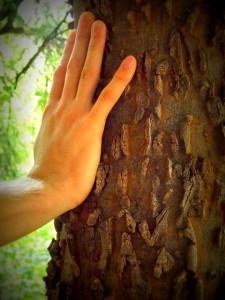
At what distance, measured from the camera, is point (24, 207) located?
0.74 meters

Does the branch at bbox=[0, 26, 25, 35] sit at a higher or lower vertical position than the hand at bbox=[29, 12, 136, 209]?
higher

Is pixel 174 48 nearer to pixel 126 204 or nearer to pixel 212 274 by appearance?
pixel 126 204

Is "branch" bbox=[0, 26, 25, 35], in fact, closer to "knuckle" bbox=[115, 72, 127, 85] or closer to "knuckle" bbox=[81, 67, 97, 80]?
"knuckle" bbox=[81, 67, 97, 80]

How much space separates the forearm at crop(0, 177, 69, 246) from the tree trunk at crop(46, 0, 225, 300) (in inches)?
6.5

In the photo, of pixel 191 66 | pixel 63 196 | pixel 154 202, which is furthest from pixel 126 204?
pixel 191 66

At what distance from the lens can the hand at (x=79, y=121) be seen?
78 centimetres

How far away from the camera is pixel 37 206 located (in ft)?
2.48

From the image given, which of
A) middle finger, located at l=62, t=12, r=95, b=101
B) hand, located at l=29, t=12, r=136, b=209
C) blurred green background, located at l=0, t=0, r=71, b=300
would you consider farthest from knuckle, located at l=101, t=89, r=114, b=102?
blurred green background, located at l=0, t=0, r=71, b=300

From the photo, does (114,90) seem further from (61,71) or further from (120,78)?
(61,71)

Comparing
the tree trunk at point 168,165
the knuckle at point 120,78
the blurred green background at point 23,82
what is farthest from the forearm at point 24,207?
the blurred green background at point 23,82

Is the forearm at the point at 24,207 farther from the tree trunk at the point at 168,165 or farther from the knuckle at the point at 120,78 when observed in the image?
the knuckle at the point at 120,78

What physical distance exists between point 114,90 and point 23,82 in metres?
1.95

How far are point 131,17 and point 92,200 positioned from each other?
0.57m

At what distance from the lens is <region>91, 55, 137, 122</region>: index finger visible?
29.8 inches
